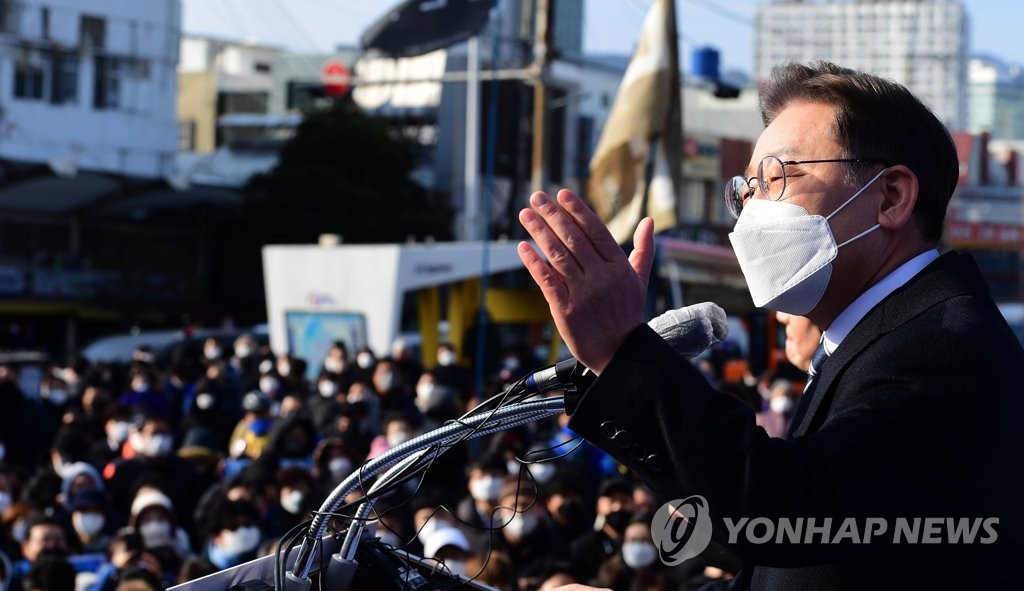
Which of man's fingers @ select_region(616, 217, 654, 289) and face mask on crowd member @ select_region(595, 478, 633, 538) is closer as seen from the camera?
man's fingers @ select_region(616, 217, 654, 289)

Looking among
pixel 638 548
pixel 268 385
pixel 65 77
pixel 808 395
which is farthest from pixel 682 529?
pixel 65 77

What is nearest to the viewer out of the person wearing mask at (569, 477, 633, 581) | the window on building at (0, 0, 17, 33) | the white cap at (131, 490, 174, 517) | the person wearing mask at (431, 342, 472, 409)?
the person wearing mask at (569, 477, 633, 581)

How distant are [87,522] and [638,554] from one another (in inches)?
133

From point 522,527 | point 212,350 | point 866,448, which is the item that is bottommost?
point 212,350

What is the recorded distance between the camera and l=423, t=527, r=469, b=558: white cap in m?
6.65

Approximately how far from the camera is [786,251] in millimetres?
2043

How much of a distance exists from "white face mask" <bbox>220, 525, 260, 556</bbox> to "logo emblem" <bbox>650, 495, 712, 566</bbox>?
5.69m

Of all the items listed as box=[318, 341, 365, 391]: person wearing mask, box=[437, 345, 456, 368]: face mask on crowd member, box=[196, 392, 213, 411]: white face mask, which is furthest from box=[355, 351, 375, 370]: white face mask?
box=[196, 392, 213, 411]: white face mask

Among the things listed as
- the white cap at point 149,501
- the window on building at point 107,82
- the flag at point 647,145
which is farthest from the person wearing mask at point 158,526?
the window on building at point 107,82

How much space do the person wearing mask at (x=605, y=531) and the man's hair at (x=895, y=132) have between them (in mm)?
4836

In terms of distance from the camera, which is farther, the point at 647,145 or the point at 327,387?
the point at 327,387

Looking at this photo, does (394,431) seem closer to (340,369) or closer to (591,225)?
(340,369)

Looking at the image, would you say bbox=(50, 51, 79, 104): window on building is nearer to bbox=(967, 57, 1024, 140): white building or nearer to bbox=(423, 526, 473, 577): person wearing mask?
bbox=(423, 526, 473, 577): person wearing mask

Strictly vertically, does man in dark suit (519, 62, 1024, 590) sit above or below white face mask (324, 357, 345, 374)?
above
